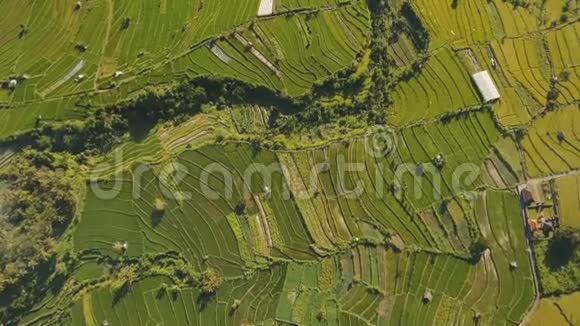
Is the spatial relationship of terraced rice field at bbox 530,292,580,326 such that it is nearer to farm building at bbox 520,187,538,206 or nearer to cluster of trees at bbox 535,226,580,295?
cluster of trees at bbox 535,226,580,295

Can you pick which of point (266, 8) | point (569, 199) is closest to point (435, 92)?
point (569, 199)

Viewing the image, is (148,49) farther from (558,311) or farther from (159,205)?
(558,311)

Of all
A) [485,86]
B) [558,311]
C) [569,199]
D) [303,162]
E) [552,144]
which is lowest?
[558,311]

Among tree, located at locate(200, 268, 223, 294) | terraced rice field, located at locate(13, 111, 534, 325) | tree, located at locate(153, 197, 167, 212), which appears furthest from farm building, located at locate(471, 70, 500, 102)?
tree, located at locate(153, 197, 167, 212)

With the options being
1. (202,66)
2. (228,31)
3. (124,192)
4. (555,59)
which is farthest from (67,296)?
(555,59)

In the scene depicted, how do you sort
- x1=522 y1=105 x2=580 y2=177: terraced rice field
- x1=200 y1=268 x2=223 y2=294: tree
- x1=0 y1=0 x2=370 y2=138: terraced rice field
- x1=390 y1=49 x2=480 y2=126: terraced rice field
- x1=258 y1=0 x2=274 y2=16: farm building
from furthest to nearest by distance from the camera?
x1=258 y1=0 x2=274 y2=16: farm building < x1=390 y1=49 x2=480 y2=126: terraced rice field < x1=522 y1=105 x2=580 y2=177: terraced rice field < x1=0 y1=0 x2=370 y2=138: terraced rice field < x1=200 y1=268 x2=223 y2=294: tree

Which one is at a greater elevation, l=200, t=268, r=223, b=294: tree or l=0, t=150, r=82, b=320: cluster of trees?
l=0, t=150, r=82, b=320: cluster of trees
